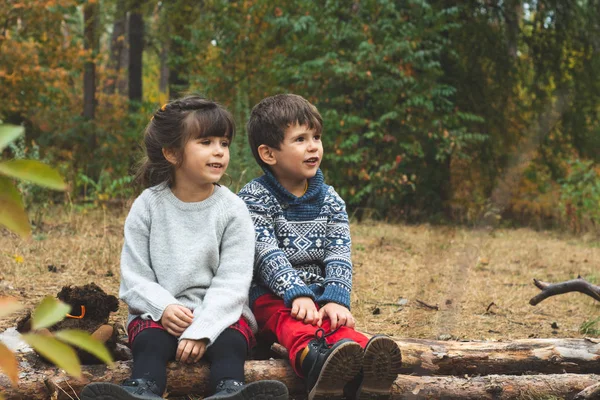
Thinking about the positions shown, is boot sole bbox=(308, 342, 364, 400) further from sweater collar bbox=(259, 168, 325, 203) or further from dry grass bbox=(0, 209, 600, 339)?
sweater collar bbox=(259, 168, 325, 203)

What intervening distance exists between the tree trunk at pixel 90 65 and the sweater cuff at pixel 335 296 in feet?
29.5

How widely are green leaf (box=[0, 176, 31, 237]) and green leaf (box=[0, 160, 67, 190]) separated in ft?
0.10

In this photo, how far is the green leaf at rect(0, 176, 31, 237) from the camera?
64 cm

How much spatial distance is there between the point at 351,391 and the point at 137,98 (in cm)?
1214

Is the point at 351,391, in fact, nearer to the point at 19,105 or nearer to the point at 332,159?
the point at 332,159

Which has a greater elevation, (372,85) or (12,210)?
(372,85)

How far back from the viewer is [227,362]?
96.1 inches

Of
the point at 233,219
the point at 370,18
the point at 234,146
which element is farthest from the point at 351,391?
the point at 370,18

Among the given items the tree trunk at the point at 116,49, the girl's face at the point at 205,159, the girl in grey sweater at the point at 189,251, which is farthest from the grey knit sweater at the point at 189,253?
the tree trunk at the point at 116,49

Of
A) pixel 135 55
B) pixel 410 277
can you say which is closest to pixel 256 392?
pixel 410 277

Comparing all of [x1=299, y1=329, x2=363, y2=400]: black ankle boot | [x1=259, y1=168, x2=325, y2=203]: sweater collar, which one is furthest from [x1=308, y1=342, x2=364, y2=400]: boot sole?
[x1=259, y1=168, x2=325, y2=203]: sweater collar

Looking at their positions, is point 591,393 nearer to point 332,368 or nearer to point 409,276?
point 332,368

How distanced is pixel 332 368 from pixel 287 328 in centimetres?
37

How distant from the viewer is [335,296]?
279 centimetres
